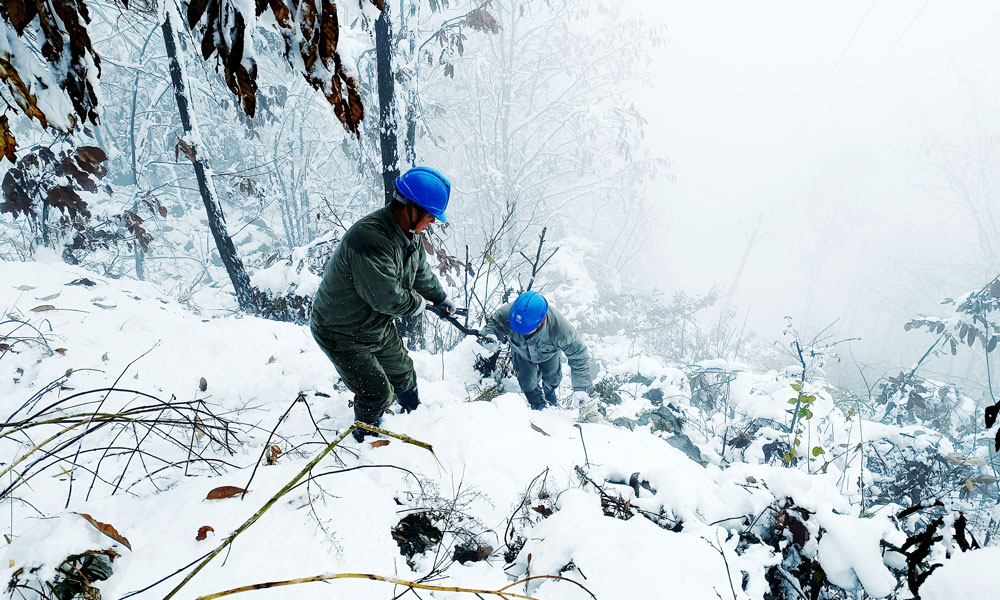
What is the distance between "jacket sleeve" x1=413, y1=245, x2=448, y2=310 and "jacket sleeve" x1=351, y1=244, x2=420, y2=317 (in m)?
0.43

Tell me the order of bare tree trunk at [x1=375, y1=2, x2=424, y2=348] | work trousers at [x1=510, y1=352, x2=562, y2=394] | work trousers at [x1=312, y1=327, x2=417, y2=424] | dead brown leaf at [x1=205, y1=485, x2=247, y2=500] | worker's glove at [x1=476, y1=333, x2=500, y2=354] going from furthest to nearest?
work trousers at [x1=510, y1=352, x2=562, y2=394]
worker's glove at [x1=476, y1=333, x2=500, y2=354]
bare tree trunk at [x1=375, y1=2, x2=424, y2=348]
work trousers at [x1=312, y1=327, x2=417, y2=424]
dead brown leaf at [x1=205, y1=485, x2=247, y2=500]

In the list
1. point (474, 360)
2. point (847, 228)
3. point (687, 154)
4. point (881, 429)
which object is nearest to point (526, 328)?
point (474, 360)

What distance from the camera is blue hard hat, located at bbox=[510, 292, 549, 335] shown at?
11.4 ft

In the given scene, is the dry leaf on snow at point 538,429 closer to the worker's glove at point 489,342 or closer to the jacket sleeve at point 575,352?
the jacket sleeve at point 575,352

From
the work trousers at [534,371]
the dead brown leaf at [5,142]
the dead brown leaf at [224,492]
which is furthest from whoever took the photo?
the work trousers at [534,371]

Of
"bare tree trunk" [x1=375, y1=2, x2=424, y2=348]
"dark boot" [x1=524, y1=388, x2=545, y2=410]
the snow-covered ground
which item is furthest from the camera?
"dark boot" [x1=524, y1=388, x2=545, y2=410]

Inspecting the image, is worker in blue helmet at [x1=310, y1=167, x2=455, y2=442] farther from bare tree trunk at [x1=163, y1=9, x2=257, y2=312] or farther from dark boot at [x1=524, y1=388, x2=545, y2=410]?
bare tree trunk at [x1=163, y1=9, x2=257, y2=312]

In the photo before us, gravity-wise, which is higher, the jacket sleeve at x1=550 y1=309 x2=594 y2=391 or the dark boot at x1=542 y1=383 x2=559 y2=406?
the jacket sleeve at x1=550 y1=309 x2=594 y2=391

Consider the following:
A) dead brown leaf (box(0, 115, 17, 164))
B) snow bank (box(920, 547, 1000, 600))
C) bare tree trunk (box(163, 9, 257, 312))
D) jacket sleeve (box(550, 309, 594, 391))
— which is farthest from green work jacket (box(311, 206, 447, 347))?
bare tree trunk (box(163, 9, 257, 312))

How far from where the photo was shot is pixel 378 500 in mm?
1479

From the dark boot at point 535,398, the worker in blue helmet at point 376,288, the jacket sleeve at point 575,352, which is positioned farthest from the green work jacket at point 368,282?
the dark boot at point 535,398

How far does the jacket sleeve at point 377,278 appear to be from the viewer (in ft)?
7.08

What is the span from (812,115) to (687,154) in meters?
24.2

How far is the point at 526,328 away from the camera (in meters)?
3.50
